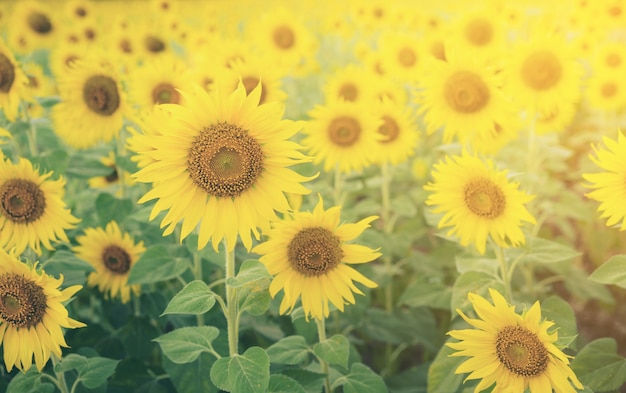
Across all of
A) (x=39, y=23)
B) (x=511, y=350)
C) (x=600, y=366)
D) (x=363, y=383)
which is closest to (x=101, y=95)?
(x=363, y=383)

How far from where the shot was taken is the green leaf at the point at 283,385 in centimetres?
192

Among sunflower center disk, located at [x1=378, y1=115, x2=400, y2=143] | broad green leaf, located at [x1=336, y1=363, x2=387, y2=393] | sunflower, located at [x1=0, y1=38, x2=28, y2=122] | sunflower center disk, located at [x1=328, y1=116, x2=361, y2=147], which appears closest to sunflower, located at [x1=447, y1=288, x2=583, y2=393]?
broad green leaf, located at [x1=336, y1=363, x2=387, y2=393]

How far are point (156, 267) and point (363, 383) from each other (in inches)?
38.0

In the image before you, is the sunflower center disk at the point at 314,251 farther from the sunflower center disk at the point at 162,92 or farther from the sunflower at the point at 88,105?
the sunflower center disk at the point at 162,92

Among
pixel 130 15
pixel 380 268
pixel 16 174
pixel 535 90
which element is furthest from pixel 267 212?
pixel 130 15

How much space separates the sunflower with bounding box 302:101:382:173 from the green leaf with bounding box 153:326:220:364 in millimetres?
1567

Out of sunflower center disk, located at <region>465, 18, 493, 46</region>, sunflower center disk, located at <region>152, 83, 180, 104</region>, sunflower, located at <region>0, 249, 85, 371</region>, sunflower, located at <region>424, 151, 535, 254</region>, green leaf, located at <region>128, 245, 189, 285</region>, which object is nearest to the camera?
sunflower, located at <region>0, 249, 85, 371</region>

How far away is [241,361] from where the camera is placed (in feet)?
5.99

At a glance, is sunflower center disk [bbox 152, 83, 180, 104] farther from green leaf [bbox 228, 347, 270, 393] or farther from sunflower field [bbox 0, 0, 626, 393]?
green leaf [bbox 228, 347, 270, 393]

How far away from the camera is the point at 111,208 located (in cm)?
276

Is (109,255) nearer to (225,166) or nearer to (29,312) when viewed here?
(29,312)

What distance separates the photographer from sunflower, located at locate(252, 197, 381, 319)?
1.93 m

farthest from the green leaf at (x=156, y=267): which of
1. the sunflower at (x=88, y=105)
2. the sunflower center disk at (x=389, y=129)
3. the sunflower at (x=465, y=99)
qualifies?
the sunflower center disk at (x=389, y=129)

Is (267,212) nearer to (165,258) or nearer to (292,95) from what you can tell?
(165,258)
